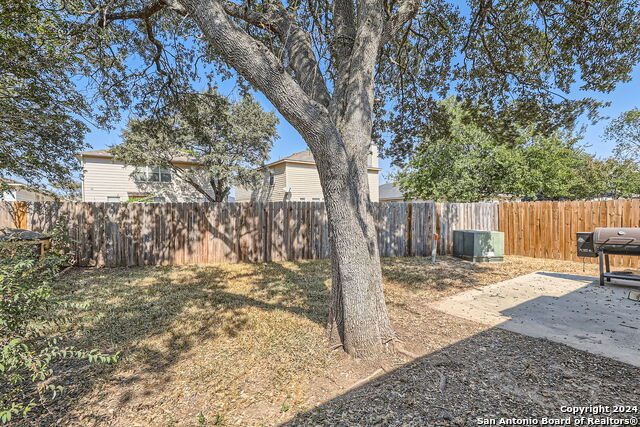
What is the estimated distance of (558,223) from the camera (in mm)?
8227

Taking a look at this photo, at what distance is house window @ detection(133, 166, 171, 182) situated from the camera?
50.5ft

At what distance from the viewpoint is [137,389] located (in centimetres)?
235

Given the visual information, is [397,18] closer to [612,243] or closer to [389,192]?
[612,243]

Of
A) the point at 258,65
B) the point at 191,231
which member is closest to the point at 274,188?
the point at 191,231

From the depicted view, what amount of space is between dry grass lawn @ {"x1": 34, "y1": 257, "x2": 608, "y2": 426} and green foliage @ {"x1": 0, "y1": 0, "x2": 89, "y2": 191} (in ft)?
8.78

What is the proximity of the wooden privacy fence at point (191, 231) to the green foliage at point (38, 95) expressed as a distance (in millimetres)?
1256

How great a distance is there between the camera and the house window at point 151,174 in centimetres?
1540

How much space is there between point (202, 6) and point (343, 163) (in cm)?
196

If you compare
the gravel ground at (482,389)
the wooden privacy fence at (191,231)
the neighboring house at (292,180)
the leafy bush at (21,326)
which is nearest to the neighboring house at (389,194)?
the neighboring house at (292,180)

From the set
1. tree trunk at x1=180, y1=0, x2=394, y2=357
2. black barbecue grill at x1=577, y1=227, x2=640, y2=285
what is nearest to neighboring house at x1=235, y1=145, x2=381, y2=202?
black barbecue grill at x1=577, y1=227, x2=640, y2=285

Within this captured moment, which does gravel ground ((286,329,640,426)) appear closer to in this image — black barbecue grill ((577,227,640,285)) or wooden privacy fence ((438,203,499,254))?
black barbecue grill ((577,227,640,285))

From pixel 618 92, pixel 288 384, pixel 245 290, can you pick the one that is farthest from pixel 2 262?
pixel 618 92

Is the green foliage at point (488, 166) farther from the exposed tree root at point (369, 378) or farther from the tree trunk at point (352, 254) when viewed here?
the exposed tree root at point (369, 378)

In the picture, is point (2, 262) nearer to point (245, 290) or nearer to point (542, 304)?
point (245, 290)
